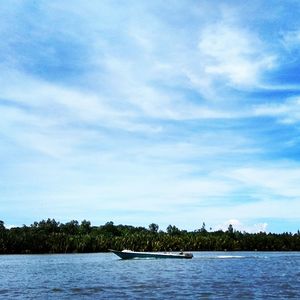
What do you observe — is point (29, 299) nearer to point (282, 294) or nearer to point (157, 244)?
point (282, 294)

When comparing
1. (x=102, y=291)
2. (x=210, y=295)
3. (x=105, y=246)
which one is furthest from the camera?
(x=105, y=246)

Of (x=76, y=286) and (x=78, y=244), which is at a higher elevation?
(x=78, y=244)

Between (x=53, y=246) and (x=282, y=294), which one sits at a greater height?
(x=53, y=246)

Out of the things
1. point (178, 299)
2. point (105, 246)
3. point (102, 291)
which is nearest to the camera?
point (178, 299)

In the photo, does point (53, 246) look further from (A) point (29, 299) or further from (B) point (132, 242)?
(A) point (29, 299)

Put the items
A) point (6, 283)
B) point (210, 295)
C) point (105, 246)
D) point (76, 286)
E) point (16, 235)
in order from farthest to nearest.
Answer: point (105, 246) → point (16, 235) → point (6, 283) → point (76, 286) → point (210, 295)

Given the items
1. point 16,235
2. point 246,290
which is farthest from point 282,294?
point 16,235

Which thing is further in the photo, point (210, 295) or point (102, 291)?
point (102, 291)

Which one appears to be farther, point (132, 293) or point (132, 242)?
point (132, 242)

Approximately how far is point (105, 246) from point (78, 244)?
9992 millimetres

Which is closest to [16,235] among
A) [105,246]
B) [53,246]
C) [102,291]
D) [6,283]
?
[53,246]

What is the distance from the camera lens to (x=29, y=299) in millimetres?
44156

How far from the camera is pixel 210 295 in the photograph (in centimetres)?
4619

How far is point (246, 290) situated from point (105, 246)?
148367 mm
